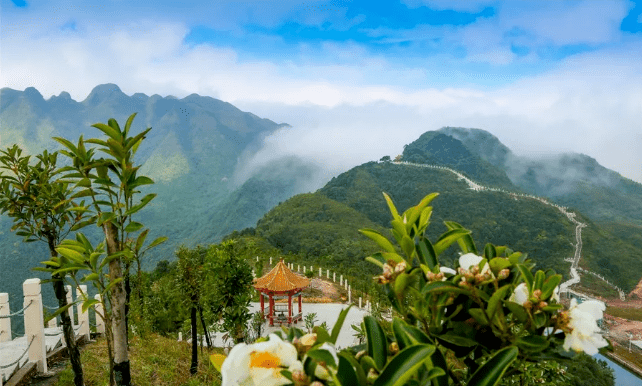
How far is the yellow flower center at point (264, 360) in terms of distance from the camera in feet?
2.35

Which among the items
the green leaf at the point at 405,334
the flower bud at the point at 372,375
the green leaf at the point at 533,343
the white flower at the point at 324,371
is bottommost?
the green leaf at the point at 533,343

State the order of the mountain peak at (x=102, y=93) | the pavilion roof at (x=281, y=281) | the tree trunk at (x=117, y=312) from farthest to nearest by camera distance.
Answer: the mountain peak at (x=102, y=93)
the pavilion roof at (x=281, y=281)
the tree trunk at (x=117, y=312)

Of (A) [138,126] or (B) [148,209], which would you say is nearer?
(B) [148,209]

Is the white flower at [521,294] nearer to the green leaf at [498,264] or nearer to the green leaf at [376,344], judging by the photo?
the green leaf at [498,264]

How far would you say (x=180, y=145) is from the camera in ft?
247

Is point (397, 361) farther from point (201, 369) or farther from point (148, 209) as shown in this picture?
point (148, 209)

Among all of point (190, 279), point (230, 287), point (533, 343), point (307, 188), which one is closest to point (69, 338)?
point (190, 279)

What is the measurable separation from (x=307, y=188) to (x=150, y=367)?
7017 centimetres

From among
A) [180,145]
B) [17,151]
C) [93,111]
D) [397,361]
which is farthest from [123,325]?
[93,111]

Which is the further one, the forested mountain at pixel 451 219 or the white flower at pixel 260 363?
the forested mountain at pixel 451 219

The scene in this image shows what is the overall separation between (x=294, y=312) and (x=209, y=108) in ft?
302

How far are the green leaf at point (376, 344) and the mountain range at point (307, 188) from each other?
16133 millimetres

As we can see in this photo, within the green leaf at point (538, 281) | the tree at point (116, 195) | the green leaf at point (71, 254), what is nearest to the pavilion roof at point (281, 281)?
the tree at point (116, 195)

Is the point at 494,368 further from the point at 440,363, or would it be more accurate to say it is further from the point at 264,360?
the point at 264,360
